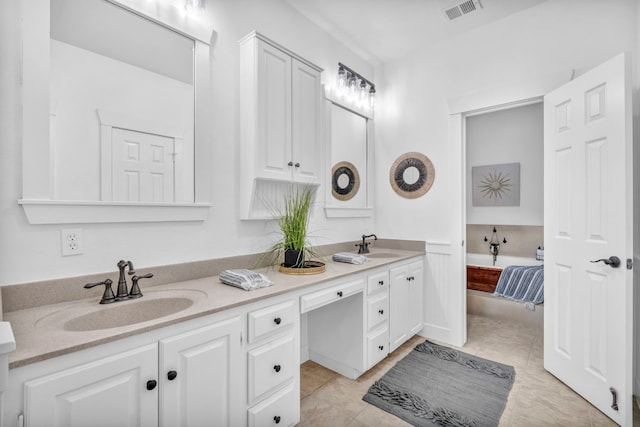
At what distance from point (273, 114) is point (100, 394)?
1.65 metres

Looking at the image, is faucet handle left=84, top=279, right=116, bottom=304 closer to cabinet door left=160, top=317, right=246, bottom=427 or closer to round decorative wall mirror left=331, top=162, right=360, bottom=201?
cabinet door left=160, top=317, right=246, bottom=427

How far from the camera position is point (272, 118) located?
2.02 m

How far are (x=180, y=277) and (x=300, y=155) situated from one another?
3.59 feet

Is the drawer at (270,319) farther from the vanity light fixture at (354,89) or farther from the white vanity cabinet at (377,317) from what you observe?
the vanity light fixture at (354,89)

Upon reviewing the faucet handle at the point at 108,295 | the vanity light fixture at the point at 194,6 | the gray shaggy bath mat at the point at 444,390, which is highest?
the vanity light fixture at the point at 194,6

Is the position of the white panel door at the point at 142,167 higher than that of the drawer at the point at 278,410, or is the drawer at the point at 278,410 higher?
the white panel door at the point at 142,167

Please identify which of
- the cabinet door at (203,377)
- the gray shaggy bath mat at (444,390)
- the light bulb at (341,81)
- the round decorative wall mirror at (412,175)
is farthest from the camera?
the round decorative wall mirror at (412,175)

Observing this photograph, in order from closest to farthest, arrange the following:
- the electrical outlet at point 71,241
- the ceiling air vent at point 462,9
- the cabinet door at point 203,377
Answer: the cabinet door at point 203,377, the electrical outlet at point 71,241, the ceiling air vent at point 462,9

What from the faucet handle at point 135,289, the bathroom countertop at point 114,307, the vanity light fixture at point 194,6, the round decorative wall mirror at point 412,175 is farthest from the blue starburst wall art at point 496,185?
the faucet handle at point 135,289

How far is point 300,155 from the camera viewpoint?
2.18m

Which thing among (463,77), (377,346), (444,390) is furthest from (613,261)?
(463,77)

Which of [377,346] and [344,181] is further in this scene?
[344,181]

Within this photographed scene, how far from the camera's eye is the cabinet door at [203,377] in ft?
3.66

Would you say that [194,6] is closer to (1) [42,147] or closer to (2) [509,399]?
(1) [42,147]
